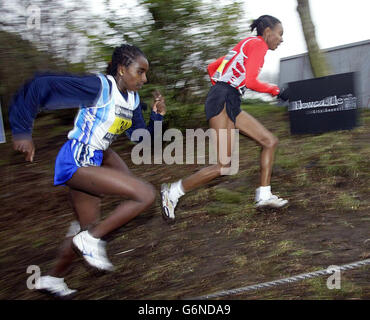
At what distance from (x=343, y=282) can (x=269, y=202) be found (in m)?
1.27

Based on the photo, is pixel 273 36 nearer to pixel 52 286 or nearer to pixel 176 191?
pixel 176 191

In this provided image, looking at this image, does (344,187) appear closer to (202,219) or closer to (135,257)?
(202,219)

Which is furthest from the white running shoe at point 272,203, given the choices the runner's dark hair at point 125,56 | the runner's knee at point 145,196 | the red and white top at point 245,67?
the runner's dark hair at point 125,56

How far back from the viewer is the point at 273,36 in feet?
12.6

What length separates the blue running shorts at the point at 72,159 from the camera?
3027mm

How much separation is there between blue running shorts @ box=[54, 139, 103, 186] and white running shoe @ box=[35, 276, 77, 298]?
73 centimetres

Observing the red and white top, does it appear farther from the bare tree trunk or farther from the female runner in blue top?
the bare tree trunk

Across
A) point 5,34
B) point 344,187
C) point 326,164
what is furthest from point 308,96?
point 5,34

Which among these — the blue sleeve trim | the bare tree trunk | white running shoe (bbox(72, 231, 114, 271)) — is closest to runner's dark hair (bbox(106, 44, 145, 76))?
the blue sleeve trim

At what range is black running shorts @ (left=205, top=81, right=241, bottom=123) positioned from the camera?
3928 millimetres

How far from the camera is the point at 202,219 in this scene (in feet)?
14.6

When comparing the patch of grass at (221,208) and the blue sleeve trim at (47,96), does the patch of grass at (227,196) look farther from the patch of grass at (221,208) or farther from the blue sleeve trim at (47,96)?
the blue sleeve trim at (47,96)

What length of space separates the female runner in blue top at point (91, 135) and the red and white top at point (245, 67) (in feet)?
3.18

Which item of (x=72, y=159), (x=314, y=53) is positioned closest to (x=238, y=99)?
(x=72, y=159)
